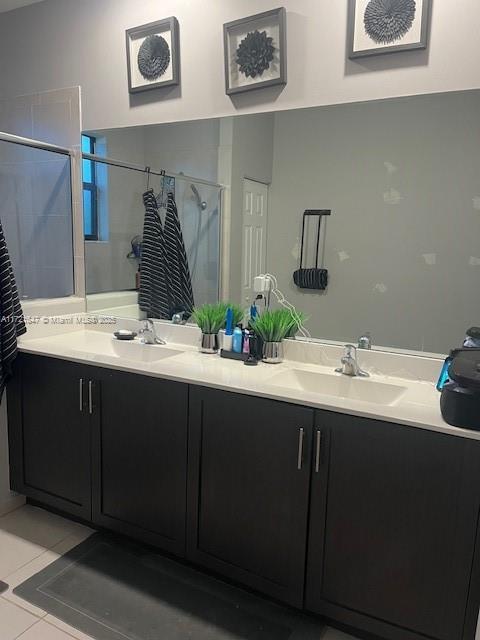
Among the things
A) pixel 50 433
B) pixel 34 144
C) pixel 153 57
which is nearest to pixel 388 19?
pixel 153 57

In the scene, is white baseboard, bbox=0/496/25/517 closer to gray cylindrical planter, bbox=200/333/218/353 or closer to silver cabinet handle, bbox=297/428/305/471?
gray cylindrical planter, bbox=200/333/218/353

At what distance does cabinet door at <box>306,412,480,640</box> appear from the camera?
1.44 metres

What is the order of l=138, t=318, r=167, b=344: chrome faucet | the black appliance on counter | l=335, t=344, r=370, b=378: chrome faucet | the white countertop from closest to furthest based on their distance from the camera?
1. the black appliance on counter
2. the white countertop
3. l=335, t=344, r=370, b=378: chrome faucet
4. l=138, t=318, r=167, b=344: chrome faucet

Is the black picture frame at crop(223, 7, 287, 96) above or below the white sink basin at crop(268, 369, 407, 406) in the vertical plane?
above

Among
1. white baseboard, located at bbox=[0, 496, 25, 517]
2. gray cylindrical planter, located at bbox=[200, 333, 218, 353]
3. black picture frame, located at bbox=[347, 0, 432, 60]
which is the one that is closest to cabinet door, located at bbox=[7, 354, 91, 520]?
white baseboard, located at bbox=[0, 496, 25, 517]

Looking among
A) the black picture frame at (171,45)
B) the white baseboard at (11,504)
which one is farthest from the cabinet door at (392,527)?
the black picture frame at (171,45)

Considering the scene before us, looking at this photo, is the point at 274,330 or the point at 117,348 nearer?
the point at 274,330

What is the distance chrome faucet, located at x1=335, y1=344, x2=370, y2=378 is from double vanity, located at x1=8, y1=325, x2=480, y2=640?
0.05m

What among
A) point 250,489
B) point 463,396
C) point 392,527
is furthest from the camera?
point 250,489

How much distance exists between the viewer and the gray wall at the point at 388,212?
1.83 m

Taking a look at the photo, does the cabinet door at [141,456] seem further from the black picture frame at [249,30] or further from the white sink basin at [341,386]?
the black picture frame at [249,30]

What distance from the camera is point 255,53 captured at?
2094 mm

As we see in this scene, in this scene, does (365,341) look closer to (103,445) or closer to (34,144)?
(103,445)

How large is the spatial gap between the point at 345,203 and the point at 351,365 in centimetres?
69
